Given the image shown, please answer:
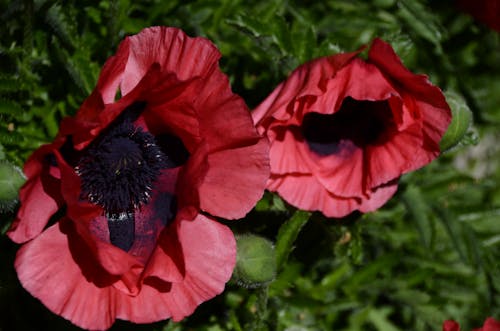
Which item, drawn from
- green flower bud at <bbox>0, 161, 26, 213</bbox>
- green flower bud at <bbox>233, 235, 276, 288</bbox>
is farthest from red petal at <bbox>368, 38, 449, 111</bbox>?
green flower bud at <bbox>0, 161, 26, 213</bbox>

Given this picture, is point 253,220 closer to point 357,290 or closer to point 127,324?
point 127,324

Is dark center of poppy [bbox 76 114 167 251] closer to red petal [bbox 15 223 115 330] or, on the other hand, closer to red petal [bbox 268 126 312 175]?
red petal [bbox 15 223 115 330]

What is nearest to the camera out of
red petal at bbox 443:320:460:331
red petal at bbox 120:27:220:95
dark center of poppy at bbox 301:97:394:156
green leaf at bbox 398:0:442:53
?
red petal at bbox 120:27:220:95

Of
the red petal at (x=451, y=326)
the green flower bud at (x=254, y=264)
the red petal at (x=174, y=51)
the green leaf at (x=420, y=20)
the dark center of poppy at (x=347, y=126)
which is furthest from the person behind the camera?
the green leaf at (x=420, y=20)

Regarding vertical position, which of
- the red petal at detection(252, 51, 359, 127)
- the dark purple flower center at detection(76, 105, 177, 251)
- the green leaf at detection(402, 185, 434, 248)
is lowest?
the green leaf at detection(402, 185, 434, 248)

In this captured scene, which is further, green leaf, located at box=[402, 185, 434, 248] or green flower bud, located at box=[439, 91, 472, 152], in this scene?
green leaf, located at box=[402, 185, 434, 248]

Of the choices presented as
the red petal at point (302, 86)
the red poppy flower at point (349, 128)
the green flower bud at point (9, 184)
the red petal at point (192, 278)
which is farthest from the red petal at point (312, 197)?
the green flower bud at point (9, 184)

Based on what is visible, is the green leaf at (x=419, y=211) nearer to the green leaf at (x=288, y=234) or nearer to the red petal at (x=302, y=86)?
the green leaf at (x=288, y=234)
